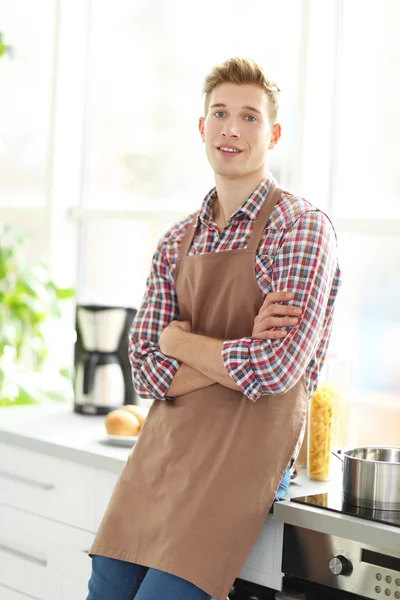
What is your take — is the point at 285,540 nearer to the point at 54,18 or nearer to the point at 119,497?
the point at 119,497

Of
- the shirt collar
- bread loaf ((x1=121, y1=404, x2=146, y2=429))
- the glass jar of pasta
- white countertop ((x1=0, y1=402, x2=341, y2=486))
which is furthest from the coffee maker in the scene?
the shirt collar

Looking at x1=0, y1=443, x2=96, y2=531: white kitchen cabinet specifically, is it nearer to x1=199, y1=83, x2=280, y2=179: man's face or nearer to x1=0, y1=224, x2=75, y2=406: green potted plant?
x1=0, y1=224, x2=75, y2=406: green potted plant

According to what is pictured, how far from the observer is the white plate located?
7.95ft

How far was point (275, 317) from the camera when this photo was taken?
187cm

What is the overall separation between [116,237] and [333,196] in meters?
0.95

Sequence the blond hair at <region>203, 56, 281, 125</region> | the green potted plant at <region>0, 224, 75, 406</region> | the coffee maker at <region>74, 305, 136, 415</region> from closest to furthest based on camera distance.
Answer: the blond hair at <region>203, 56, 281, 125</region> → the coffee maker at <region>74, 305, 136, 415</region> → the green potted plant at <region>0, 224, 75, 406</region>

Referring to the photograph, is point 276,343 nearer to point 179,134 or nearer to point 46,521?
point 46,521

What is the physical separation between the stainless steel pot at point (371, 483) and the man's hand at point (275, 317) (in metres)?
0.32

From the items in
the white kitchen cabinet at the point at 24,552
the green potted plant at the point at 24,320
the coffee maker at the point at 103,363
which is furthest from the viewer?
the green potted plant at the point at 24,320

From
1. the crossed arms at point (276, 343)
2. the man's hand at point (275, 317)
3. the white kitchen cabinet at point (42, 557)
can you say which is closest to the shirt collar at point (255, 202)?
the crossed arms at point (276, 343)

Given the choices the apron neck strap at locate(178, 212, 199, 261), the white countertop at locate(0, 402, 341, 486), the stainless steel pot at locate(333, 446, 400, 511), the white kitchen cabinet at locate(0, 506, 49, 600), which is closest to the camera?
the stainless steel pot at locate(333, 446, 400, 511)

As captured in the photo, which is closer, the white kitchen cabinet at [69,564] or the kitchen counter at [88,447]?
the kitchen counter at [88,447]

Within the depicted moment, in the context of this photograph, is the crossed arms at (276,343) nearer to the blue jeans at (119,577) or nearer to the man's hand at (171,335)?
the man's hand at (171,335)

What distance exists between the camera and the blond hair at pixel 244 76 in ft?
6.63
